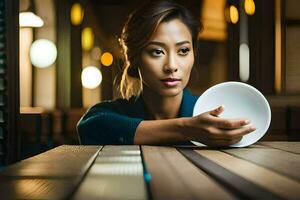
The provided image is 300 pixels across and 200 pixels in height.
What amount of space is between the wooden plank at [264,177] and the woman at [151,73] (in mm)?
832

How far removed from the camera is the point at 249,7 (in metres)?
3.73

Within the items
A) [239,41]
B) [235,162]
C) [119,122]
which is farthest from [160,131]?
[239,41]

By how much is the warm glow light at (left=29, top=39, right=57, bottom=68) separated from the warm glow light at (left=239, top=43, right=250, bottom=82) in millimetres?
1814

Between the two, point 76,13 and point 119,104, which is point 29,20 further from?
point 119,104

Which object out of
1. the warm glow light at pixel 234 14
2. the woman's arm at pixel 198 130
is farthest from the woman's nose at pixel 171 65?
the warm glow light at pixel 234 14

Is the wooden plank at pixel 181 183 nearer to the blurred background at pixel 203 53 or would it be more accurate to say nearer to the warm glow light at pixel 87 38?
the blurred background at pixel 203 53

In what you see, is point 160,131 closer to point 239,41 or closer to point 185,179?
point 185,179

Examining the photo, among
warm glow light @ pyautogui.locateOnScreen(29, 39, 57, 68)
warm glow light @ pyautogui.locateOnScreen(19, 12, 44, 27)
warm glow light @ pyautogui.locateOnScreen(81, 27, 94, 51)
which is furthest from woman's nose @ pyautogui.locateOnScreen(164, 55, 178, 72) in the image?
warm glow light @ pyautogui.locateOnScreen(29, 39, 57, 68)

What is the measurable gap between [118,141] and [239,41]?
2.29 m

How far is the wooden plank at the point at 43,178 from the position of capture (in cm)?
70

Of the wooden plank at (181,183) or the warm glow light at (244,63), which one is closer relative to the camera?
the wooden plank at (181,183)

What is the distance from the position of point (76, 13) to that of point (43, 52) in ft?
2.23

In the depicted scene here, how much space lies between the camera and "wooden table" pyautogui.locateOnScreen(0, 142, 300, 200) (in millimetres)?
683

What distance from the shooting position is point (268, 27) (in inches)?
154
